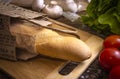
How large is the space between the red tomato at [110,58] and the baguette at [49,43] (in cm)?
4

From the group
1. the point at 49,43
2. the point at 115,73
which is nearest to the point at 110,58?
the point at 115,73

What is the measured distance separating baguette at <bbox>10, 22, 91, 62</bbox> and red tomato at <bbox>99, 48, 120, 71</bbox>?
4 cm

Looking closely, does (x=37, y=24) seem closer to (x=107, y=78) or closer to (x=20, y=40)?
(x=20, y=40)

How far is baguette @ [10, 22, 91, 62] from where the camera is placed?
59 centimetres

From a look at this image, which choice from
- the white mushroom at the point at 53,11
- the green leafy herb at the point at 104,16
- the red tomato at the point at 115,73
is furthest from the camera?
the white mushroom at the point at 53,11

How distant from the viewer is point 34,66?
63cm

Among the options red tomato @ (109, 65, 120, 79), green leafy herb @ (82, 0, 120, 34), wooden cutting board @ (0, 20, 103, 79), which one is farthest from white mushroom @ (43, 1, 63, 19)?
red tomato @ (109, 65, 120, 79)

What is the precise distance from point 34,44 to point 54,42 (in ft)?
0.19

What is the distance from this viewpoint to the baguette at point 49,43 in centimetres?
59

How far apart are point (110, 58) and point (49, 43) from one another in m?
0.17

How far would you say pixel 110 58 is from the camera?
60cm

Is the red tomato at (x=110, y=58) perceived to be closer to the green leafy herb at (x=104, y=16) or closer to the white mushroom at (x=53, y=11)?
the green leafy herb at (x=104, y=16)

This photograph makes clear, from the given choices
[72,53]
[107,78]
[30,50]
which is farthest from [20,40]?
[107,78]

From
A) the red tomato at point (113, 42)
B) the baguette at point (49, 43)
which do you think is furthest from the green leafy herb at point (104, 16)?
the baguette at point (49, 43)
